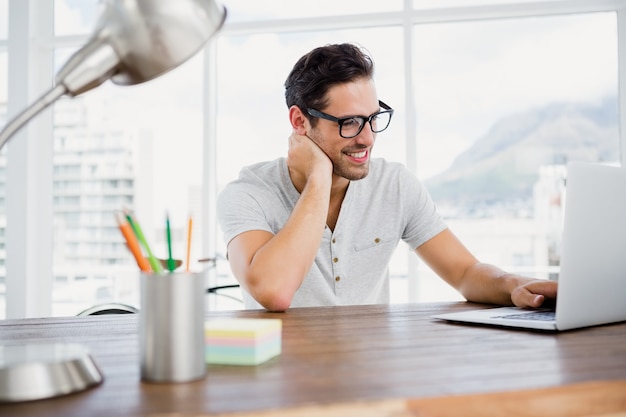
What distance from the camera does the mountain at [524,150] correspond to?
391cm

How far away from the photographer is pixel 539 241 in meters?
3.92

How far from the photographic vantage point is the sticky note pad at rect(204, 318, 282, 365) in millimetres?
805

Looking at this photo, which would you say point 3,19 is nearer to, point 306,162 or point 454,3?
point 454,3

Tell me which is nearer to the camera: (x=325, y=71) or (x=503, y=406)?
(x=503, y=406)

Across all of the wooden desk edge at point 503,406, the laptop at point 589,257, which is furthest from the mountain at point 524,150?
the wooden desk edge at point 503,406

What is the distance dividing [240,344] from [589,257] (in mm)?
649

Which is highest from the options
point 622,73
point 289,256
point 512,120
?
point 622,73

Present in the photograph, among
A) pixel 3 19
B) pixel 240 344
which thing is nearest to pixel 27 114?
pixel 240 344

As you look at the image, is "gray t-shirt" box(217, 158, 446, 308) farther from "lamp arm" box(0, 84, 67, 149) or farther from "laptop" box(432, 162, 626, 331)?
"lamp arm" box(0, 84, 67, 149)

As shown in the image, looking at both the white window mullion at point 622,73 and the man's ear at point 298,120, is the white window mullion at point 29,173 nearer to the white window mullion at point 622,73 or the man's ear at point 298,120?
the man's ear at point 298,120

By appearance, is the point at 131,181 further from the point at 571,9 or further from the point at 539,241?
the point at 571,9

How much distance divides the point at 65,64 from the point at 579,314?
0.93 meters

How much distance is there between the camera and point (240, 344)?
→ 81cm

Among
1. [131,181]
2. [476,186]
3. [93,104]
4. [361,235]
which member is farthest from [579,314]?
[93,104]
